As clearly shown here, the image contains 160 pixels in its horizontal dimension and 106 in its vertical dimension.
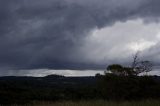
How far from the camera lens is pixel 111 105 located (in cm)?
3334

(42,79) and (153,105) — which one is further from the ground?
(42,79)

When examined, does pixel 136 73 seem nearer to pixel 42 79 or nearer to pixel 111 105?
pixel 111 105

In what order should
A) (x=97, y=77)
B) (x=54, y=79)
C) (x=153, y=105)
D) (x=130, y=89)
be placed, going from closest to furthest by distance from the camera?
(x=153, y=105) < (x=130, y=89) < (x=97, y=77) < (x=54, y=79)

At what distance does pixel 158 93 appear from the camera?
53.0m

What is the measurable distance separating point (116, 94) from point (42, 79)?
104187 mm

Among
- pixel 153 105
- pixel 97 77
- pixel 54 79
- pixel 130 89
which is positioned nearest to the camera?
pixel 153 105

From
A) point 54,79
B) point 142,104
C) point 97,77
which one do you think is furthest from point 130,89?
point 54,79

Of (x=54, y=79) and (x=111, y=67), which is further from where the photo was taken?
(x=54, y=79)

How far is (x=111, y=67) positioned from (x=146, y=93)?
6.17 meters

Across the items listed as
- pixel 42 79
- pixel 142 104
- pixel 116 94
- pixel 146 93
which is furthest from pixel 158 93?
pixel 42 79

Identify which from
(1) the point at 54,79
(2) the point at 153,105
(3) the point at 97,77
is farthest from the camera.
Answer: (1) the point at 54,79

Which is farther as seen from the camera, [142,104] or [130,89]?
[130,89]

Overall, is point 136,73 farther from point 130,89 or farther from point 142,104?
point 142,104

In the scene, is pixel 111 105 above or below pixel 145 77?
below
